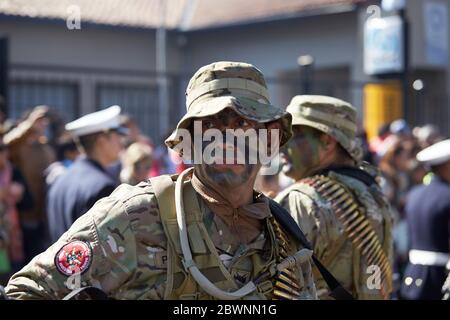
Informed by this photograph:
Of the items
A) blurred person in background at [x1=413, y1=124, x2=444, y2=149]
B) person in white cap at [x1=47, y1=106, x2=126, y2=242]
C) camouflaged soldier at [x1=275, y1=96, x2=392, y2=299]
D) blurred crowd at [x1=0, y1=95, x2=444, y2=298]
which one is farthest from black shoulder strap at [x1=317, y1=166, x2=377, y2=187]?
blurred person in background at [x1=413, y1=124, x2=444, y2=149]

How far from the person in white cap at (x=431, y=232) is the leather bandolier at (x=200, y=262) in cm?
372

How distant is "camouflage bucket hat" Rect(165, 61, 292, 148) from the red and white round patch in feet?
1.65

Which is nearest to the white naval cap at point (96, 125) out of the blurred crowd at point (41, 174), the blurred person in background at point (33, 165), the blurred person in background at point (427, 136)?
the blurred crowd at point (41, 174)

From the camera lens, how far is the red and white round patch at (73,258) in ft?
8.06

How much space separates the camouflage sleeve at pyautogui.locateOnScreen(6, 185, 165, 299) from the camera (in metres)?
2.45

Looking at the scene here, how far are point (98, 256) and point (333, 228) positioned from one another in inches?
70.6

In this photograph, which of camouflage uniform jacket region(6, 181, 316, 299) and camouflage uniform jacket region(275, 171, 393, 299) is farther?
camouflage uniform jacket region(275, 171, 393, 299)

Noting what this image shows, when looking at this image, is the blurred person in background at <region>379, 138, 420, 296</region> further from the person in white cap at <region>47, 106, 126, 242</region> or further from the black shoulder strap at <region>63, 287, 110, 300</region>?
the black shoulder strap at <region>63, 287, 110, 300</region>

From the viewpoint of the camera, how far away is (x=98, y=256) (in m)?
2.49

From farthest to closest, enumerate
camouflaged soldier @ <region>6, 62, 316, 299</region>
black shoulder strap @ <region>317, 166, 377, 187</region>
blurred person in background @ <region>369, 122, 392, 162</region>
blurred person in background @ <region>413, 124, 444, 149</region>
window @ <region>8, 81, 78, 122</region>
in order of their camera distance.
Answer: window @ <region>8, 81, 78, 122</region>, blurred person in background @ <region>413, 124, 444, 149</region>, blurred person in background @ <region>369, 122, 392, 162</region>, black shoulder strap @ <region>317, 166, 377, 187</region>, camouflaged soldier @ <region>6, 62, 316, 299</region>

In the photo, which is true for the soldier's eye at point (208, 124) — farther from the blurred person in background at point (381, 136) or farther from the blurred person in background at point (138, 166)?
the blurred person in background at point (381, 136)

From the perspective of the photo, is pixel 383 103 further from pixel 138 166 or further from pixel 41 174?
pixel 138 166

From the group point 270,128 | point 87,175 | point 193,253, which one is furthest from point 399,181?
point 193,253

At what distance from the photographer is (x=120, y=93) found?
12484mm
